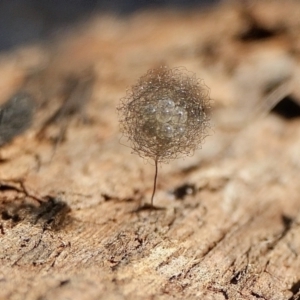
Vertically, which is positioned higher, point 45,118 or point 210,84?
point 210,84

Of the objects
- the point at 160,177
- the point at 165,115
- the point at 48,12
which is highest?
the point at 48,12

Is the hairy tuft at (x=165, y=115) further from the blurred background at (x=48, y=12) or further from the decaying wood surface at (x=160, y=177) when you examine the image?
the blurred background at (x=48, y=12)

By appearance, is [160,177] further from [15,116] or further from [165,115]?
[15,116]

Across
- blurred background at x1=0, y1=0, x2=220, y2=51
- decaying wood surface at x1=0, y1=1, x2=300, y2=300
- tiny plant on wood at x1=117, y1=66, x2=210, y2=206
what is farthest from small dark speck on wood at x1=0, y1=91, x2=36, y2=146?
blurred background at x1=0, y1=0, x2=220, y2=51

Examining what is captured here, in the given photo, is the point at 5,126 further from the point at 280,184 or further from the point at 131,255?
the point at 280,184

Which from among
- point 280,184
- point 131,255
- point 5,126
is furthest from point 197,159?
point 5,126

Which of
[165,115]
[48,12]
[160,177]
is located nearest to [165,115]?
[165,115]
